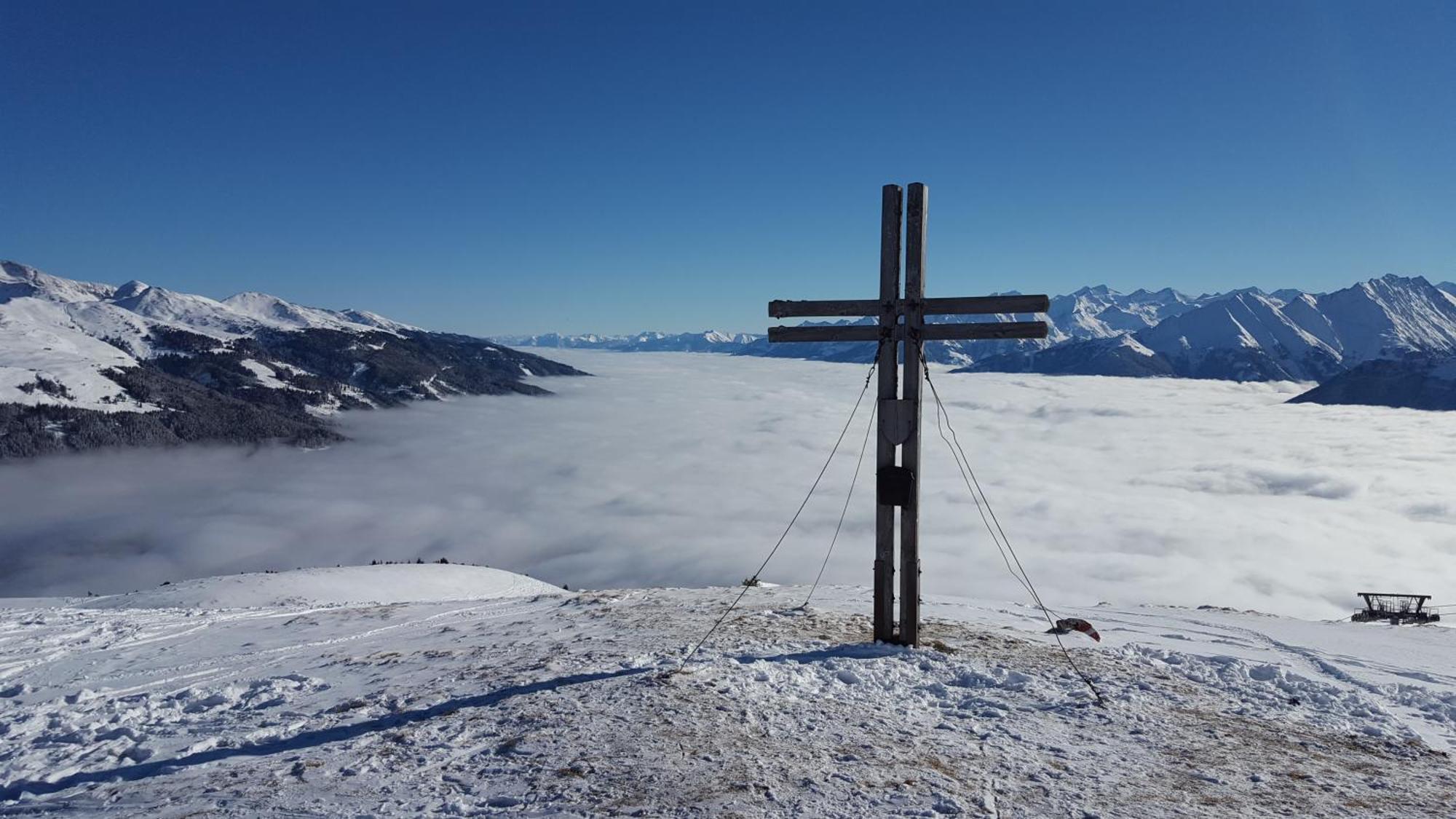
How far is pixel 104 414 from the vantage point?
17800 centimetres

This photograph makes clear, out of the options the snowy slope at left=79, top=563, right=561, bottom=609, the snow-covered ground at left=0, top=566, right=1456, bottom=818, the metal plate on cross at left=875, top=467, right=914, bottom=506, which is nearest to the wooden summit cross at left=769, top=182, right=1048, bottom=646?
the metal plate on cross at left=875, top=467, right=914, bottom=506

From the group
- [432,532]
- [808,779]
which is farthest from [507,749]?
[432,532]

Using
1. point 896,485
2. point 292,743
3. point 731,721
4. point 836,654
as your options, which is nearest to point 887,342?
point 896,485

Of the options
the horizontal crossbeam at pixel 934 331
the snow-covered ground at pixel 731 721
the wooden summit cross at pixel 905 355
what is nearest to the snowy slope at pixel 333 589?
the snow-covered ground at pixel 731 721

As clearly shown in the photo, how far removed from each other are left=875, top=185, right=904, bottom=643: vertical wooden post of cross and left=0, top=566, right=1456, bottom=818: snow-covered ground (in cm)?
150

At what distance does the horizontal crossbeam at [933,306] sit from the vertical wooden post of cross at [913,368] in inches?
9.0

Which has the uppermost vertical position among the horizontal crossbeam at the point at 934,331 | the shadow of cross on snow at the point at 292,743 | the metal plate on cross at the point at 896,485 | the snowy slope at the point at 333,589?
the horizontal crossbeam at the point at 934,331

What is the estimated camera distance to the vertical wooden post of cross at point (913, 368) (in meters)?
9.80

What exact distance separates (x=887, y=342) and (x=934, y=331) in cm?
65

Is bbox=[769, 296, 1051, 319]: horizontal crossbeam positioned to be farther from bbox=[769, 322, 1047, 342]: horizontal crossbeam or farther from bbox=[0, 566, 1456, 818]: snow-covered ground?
bbox=[0, 566, 1456, 818]: snow-covered ground

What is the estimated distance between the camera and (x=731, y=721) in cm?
749

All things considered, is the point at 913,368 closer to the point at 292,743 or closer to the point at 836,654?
the point at 836,654

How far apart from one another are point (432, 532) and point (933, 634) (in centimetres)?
14740

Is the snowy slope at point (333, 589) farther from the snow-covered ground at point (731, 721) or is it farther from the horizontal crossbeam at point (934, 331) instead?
the horizontal crossbeam at point (934, 331)
